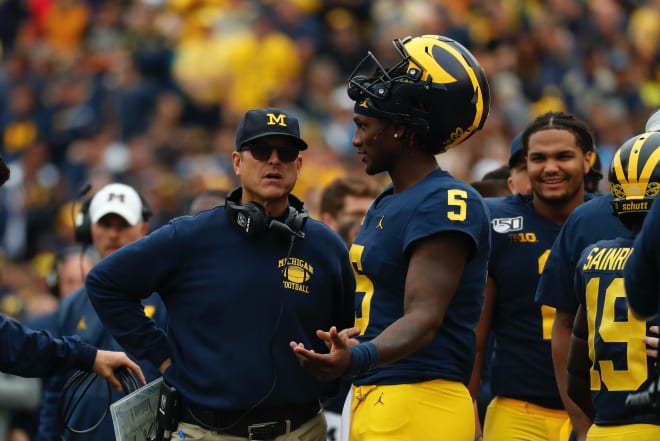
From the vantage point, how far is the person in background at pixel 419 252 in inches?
208

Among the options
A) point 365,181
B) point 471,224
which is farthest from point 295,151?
point 365,181

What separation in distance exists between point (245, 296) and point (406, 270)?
81 cm

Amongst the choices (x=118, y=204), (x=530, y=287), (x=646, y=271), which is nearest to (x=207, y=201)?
(x=118, y=204)

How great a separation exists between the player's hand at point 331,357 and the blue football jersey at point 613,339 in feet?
3.54

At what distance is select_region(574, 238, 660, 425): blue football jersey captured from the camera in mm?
5227

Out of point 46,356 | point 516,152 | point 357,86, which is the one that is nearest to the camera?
point 357,86

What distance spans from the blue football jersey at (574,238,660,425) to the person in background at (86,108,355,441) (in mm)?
1192

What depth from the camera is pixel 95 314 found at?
7.58 m

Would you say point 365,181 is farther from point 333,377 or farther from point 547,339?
point 333,377

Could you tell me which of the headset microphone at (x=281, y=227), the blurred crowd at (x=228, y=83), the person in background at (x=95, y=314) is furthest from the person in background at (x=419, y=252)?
the blurred crowd at (x=228, y=83)

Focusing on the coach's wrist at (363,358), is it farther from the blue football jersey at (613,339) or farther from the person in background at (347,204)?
the person in background at (347,204)

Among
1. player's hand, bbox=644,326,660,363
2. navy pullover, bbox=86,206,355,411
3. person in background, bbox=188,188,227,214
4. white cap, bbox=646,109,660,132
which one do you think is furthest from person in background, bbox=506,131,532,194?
player's hand, bbox=644,326,660,363

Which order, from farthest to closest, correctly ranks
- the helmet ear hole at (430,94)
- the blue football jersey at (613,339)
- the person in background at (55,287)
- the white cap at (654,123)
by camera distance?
the person in background at (55,287) → the white cap at (654,123) → the helmet ear hole at (430,94) → the blue football jersey at (613,339)

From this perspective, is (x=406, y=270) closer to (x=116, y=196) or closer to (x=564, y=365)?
(x=564, y=365)
